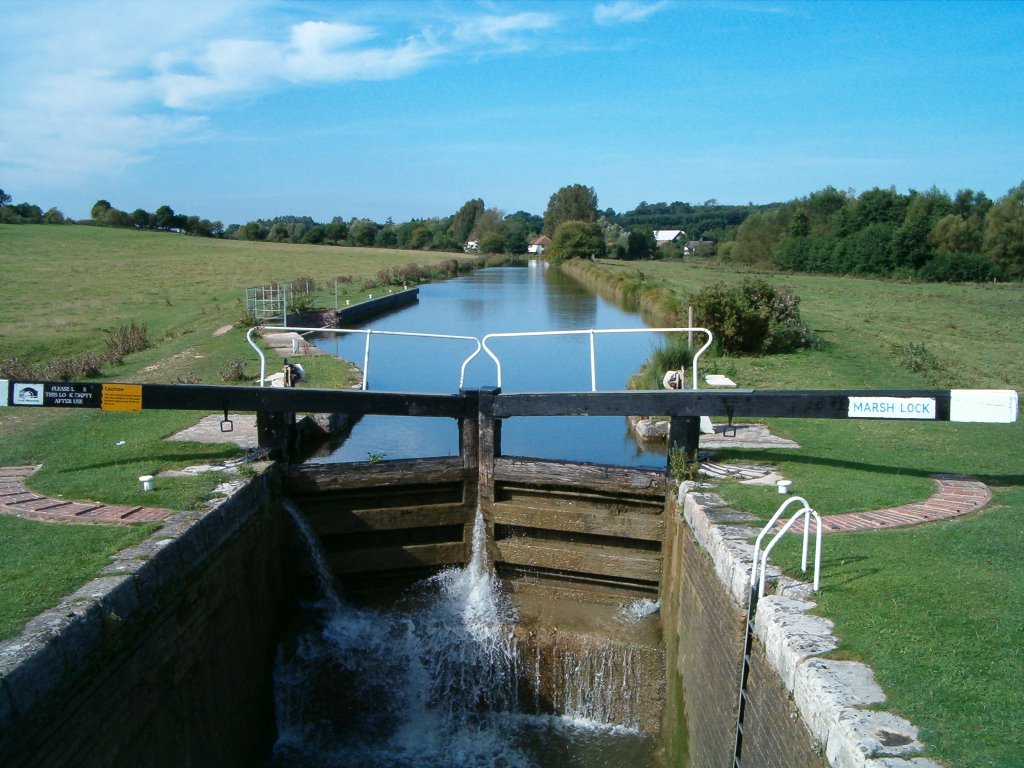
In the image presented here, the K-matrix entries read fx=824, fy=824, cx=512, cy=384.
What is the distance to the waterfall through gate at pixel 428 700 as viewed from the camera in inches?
260

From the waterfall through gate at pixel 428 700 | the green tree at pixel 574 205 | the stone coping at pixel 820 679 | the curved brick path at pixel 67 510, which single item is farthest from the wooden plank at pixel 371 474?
the green tree at pixel 574 205

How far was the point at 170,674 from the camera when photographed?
505cm

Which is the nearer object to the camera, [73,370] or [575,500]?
[575,500]

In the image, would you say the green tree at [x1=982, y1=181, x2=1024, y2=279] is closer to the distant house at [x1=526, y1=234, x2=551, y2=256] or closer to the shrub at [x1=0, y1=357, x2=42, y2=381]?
the shrub at [x1=0, y1=357, x2=42, y2=381]

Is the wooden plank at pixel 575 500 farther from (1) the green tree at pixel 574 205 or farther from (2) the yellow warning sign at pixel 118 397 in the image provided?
(1) the green tree at pixel 574 205

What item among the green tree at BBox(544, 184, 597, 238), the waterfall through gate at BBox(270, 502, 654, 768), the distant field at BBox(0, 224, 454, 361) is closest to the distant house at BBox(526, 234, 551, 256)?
the green tree at BBox(544, 184, 597, 238)

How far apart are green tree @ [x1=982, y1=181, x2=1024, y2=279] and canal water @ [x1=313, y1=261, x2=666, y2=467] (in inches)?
1062

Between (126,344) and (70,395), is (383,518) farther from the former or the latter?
(126,344)

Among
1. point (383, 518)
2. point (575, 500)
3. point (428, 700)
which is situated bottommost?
point (428, 700)

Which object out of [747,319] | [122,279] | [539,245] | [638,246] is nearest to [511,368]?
[747,319]

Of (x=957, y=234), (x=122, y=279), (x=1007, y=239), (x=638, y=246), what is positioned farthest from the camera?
(x=638, y=246)

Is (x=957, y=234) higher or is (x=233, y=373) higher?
(x=957, y=234)

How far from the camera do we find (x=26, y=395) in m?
6.81

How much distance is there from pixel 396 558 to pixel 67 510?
9.57 ft
